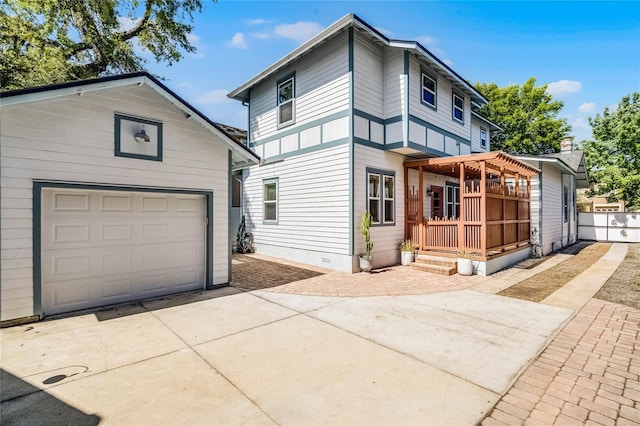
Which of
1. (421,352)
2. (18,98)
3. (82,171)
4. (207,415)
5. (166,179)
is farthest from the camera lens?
(166,179)

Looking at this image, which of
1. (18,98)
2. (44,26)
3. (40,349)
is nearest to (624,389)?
(40,349)

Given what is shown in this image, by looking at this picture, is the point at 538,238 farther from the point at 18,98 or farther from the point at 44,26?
the point at 44,26

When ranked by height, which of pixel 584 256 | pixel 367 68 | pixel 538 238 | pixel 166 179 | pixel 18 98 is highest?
pixel 367 68

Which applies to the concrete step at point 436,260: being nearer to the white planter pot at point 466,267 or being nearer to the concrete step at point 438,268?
the concrete step at point 438,268

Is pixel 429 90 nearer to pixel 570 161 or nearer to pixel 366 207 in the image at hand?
pixel 366 207

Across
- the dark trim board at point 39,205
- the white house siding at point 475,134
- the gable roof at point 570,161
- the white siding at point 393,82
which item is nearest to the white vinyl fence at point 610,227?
the gable roof at point 570,161

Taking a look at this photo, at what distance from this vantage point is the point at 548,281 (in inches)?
313

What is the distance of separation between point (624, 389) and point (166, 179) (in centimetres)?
767

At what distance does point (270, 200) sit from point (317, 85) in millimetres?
4742

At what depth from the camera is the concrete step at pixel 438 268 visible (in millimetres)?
8640

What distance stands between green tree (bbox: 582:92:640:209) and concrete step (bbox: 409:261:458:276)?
17728mm

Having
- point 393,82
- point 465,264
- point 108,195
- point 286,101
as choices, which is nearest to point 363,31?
point 393,82

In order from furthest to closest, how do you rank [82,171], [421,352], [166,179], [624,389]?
[166,179]
[82,171]
[421,352]
[624,389]

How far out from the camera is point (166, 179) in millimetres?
6363
